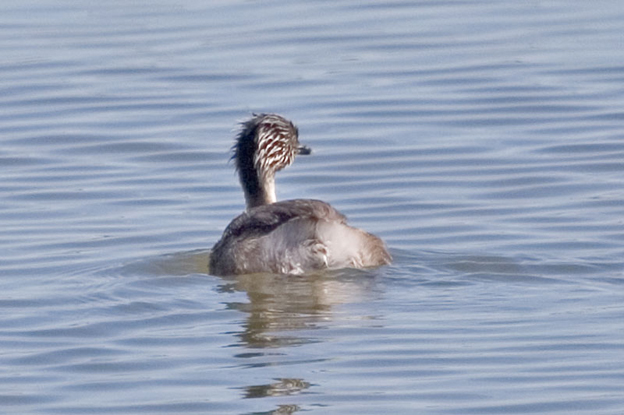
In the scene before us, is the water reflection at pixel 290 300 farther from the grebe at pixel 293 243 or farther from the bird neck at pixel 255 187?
the bird neck at pixel 255 187

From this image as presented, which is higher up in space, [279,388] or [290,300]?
[290,300]

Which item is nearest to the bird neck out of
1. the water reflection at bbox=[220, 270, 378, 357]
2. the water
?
the water

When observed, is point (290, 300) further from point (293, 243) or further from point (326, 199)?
point (326, 199)

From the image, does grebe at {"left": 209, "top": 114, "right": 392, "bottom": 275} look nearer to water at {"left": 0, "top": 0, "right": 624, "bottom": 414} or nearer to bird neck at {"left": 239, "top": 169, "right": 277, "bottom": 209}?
water at {"left": 0, "top": 0, "right": 624, "bottom": 414}

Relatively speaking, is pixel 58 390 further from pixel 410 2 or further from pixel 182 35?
pixel 410 2

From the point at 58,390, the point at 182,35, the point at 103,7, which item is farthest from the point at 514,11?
the point at 58,390

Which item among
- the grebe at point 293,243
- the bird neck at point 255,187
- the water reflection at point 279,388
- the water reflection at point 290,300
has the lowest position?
the water reflection at point 279,388

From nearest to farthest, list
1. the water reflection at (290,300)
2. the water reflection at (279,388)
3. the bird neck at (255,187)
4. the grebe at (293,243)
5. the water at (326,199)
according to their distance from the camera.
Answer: the water reflection at (279,388) < the water at (326,199) < the water reflection at (290,300) < the grebe at (293,243) < the bird neck at (255,187)

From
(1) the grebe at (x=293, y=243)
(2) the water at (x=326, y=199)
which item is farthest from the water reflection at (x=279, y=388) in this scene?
(1) the grebe at (x=293, y=243)

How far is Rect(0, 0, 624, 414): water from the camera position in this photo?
29.5ft

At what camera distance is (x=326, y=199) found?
1415 centimetres

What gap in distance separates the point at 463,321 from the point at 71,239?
392 centimetres

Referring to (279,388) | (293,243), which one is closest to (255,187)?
(293,243)

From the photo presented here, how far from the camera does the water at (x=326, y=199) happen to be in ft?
29.5
